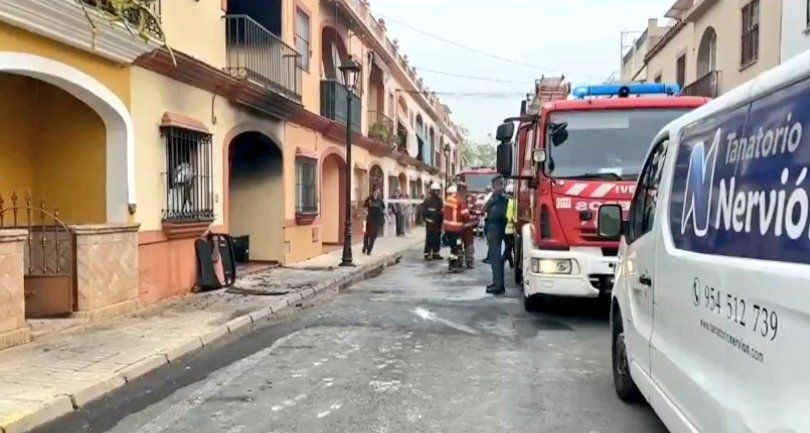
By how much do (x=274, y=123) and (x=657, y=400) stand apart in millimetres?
11482

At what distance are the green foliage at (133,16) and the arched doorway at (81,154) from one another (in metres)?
1.20

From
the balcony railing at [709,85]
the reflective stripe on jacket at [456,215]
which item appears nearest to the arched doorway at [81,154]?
the reflective stripe on jacket at [456,215]

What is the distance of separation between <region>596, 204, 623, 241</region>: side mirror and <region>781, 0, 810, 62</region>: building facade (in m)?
9.69

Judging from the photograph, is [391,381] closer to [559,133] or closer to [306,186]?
[559,133]

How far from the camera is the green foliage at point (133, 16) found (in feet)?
18.9

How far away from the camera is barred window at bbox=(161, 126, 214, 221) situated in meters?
10.2

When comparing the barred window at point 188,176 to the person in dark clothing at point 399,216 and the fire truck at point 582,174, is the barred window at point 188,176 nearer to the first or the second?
the fire truck at point 582,174

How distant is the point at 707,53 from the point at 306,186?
12232 mm

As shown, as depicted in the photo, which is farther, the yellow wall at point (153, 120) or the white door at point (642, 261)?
the yellow wall at point (153, 120)

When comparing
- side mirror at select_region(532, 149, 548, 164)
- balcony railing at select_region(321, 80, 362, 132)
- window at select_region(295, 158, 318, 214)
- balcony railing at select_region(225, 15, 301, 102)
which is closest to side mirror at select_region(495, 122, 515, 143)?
side mirror at select_region(532, 149, 548, 164)

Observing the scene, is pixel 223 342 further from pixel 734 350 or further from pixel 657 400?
pixel 734 350

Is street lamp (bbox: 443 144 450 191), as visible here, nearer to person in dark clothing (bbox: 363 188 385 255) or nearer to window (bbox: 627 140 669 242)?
person in dark clothing (bbox: 363 188 385 255)

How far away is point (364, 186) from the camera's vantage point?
24203 millimetres

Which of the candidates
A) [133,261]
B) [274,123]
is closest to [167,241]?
[133,261]
